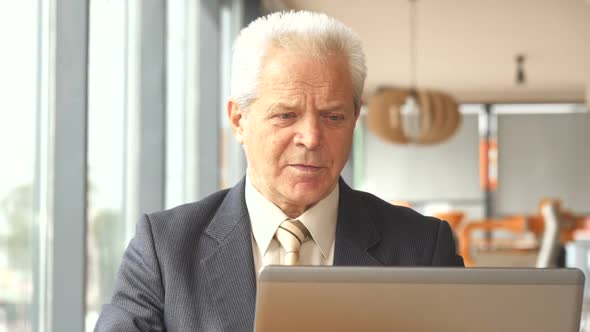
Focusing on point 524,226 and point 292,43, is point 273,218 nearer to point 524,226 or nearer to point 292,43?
point 292,43

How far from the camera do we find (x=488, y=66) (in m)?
11.2

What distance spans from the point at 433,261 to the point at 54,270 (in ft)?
5.09

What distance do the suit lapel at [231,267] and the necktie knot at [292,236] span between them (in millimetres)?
58

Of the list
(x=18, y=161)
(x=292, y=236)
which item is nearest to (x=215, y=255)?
(x=292, y=236)

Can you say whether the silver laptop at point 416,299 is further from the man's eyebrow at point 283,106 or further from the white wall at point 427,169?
the white wall at point 427,169

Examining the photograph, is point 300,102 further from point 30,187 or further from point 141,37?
point 141,37

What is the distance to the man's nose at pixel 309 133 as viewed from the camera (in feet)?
5.21

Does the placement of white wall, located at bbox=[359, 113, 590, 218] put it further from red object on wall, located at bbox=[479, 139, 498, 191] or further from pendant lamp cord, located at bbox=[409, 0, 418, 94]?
pendant lamp cord, located at bbox=[409, 0, 418, 94]

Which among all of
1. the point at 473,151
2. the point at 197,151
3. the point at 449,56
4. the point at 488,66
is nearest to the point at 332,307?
the point at 197,151

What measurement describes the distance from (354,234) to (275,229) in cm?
14

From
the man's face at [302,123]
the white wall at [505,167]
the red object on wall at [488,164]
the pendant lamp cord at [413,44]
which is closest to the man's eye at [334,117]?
the man's face at [302,123]

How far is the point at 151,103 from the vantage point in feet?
13.9

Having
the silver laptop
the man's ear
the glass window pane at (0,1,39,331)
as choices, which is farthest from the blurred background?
the silver laptop

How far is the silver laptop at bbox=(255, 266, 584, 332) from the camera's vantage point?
114 centimetres
